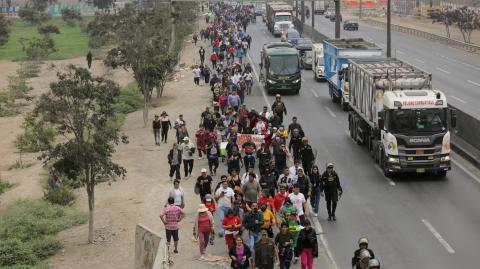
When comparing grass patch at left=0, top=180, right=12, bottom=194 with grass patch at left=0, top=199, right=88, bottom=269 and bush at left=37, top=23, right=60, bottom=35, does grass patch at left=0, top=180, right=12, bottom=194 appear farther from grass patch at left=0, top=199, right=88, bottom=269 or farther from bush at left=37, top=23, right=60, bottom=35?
bush at left=37, top=23, right=60, bottom=35

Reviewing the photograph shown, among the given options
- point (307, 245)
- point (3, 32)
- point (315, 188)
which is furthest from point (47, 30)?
point (307, 245)

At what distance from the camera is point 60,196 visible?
26.5 meters

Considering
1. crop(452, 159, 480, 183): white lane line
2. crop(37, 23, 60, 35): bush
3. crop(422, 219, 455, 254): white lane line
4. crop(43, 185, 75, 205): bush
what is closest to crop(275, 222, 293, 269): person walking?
crop(422, 219, 455, 254): white lane line

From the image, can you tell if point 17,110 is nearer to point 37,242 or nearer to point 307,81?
point 307,81

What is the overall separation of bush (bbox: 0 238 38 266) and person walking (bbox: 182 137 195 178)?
25.0ft

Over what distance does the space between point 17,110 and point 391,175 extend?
33266 millimetres

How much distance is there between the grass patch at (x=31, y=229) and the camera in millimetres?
19906

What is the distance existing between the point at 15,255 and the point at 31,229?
2.72 metres

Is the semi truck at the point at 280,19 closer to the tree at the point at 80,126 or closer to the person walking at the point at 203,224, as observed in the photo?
the tree at the point at 80,126

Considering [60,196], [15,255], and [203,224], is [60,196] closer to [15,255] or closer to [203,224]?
[15,255]

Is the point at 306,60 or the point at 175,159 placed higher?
the point at 175,159

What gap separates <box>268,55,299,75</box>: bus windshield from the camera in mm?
47031

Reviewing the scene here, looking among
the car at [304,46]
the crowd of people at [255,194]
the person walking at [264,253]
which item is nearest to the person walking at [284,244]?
the crowd of people at [255,194]

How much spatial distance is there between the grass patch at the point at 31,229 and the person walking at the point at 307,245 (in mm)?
5969
